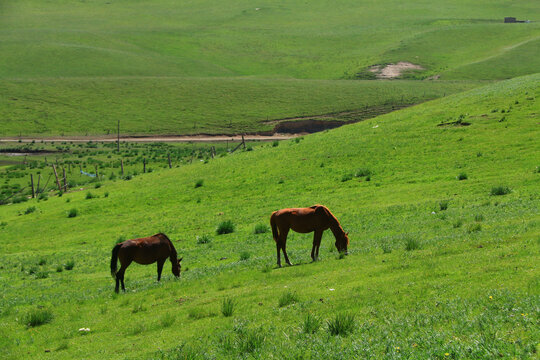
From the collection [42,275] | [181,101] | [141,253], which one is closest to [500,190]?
[141,253]

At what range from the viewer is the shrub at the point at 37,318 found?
561 inches

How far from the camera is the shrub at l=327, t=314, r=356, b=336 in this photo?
9.36 m

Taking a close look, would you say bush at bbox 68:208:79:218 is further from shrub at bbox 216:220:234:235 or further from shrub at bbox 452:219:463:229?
shrub at bbox 452:219:463:229

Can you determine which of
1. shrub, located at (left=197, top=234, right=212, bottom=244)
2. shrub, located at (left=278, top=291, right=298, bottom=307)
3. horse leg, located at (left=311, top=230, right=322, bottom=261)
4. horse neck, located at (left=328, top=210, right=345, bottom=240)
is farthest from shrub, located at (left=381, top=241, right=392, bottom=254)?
shrub, located at (left=197, top=234, right=212, bottom=244)

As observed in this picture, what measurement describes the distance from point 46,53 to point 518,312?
547 feet

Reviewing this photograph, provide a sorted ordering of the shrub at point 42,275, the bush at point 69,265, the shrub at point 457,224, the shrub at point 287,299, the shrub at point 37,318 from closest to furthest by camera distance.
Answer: the shrub at point 287,299 → the shrub at point 37,318 → the shrub at point 457,224 → the shrub at point 42,275 → the bush at point 69,265

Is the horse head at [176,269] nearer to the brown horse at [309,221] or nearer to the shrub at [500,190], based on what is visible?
the brown horse at [309,221]

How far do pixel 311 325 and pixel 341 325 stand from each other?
67cm

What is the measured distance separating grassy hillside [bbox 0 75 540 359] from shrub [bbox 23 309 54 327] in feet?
1.34

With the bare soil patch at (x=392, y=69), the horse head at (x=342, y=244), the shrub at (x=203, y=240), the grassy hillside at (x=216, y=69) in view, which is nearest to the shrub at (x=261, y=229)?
the shrub at (x=203, y=240)

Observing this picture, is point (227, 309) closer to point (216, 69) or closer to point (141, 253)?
point (141, 253)

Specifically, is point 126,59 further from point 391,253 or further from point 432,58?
point 391,253

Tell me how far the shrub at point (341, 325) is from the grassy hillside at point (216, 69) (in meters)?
95.3

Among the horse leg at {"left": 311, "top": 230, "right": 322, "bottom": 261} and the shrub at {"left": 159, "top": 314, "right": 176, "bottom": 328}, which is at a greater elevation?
the horse leg at {"left": 311, "top": 230, "right": 322, "bottom": 261}
